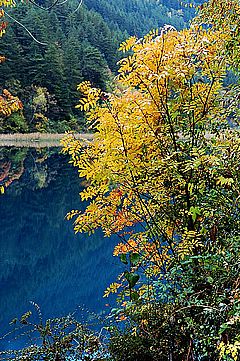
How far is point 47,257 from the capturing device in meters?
11.5

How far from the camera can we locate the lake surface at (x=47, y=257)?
8.59 meters

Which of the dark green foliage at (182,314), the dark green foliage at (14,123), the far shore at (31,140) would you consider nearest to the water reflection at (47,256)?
the dark green foliage at (182,314)

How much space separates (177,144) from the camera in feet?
11.6

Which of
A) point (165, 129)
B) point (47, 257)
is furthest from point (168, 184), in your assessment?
point (47, 257)

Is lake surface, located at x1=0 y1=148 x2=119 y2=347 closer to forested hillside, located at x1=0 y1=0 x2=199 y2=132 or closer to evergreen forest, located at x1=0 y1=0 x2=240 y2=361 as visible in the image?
evergreen forest, located at x1=0 y1=0 x2=240 y2=361

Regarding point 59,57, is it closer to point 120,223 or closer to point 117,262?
point 117,262

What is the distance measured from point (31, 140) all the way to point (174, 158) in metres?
39.4

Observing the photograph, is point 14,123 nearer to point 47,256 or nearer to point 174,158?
point 47,256

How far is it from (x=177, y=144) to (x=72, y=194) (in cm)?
1490

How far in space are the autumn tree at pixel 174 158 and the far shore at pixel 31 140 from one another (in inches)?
1383

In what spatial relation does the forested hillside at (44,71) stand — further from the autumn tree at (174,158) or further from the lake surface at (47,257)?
the autumn tree at (174,158)

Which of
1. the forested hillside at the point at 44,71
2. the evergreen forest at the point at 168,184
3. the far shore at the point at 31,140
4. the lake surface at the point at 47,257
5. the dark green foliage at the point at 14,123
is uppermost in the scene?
the forested hillside at the point at 44,71

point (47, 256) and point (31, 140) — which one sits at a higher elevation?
point (31, 140)

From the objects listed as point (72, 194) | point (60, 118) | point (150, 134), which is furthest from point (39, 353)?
point (60, 118)
